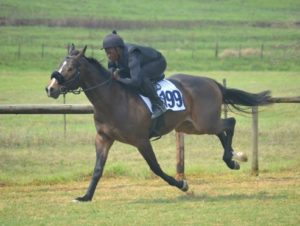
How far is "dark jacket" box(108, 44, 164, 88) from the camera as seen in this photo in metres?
12.2

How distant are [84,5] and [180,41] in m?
28.4

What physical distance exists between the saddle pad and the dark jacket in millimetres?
214

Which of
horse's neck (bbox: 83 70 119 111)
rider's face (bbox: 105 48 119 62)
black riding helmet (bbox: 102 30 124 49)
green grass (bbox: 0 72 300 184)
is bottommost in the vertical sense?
green grass (bbox: 0 72 300 184)

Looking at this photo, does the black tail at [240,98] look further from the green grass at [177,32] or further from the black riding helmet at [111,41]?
the green grass at [177,32]

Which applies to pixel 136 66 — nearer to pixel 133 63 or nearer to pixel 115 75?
pixel 133 63

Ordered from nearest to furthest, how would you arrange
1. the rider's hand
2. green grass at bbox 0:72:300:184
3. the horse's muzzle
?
the horse's muzzle, the rider's hand, green grass at bbox 0:72:300:184

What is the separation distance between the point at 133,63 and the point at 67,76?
97cm

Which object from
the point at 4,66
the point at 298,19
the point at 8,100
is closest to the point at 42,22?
the point at 298,19

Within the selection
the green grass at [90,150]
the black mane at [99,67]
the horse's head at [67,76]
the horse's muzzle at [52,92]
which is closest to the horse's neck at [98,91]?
the black mane at [99,67]

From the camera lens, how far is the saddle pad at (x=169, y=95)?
41.9ft

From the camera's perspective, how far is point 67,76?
1190cm

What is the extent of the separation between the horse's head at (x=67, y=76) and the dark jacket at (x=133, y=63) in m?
0.68

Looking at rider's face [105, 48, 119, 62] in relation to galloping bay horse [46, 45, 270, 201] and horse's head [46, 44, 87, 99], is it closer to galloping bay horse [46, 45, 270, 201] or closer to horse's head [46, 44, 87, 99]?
galloping bay horse [46, 45, 270, 201]

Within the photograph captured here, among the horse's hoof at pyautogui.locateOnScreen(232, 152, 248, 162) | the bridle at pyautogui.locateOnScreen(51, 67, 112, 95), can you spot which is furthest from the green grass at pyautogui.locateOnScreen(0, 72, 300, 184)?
the bridle at pyautogui.locateOnScreen(51, 67, 112, 95)
